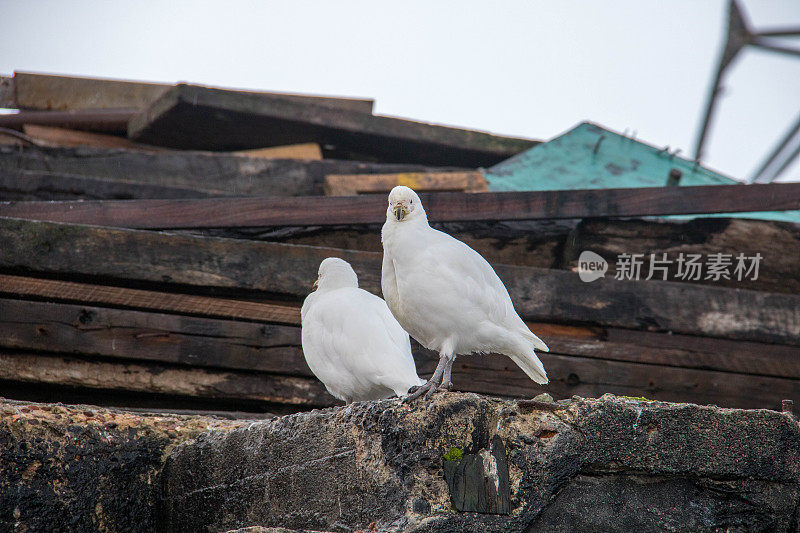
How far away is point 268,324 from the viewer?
4.56m

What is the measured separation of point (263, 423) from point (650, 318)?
9.06 feet

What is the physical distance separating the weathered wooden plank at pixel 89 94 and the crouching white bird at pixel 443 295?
3.73m

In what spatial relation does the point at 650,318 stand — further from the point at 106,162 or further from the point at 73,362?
the point at 106,162

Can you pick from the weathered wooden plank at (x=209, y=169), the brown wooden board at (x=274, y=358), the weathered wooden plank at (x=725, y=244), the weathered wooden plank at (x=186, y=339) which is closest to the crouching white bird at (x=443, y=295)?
the brown wooden board at (x=274, y=358)

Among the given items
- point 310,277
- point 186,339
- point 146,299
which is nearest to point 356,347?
point 310,277

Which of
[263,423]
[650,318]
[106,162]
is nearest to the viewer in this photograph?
[263,423]

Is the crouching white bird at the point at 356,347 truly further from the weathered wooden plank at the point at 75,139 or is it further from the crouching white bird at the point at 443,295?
the weathered wooden plank at the point at 75,139

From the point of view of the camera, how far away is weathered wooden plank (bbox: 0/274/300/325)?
14.5 ft

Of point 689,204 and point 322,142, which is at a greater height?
point 322,142

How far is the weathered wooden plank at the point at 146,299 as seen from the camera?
443cm

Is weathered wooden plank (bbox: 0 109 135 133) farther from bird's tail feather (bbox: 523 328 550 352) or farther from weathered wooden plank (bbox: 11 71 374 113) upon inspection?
bird's tail feather (bbox: 523 328 550 352)

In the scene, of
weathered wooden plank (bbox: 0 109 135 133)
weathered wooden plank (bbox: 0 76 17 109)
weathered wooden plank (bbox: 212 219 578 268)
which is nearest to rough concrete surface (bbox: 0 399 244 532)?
weathered wooden plank (bbox: 212 219 578 268)

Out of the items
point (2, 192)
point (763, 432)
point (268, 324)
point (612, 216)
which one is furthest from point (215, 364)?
point (763, 432)

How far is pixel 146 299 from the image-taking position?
451 centimetres
